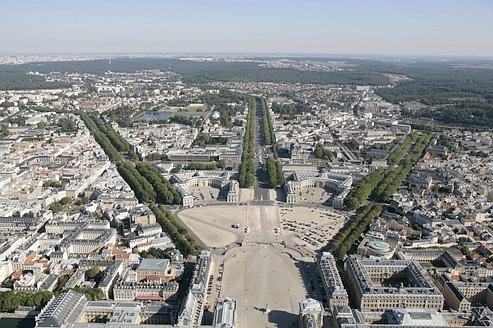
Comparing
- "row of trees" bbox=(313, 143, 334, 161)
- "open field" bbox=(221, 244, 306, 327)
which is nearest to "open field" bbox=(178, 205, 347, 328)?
"open field" bbox=(221, 244, 306, 327)

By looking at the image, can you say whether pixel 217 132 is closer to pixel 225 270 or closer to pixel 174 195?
pixel 174 195

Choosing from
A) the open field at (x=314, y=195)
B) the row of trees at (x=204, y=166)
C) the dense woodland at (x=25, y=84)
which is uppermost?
the dense woodland at (x=25, y=84)

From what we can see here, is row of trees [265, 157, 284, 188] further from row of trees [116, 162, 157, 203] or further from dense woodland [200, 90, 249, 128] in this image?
dense woodland [200, 90, 249, 128]

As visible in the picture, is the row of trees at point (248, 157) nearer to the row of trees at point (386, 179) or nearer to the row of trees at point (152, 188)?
the row of trees at point (152, 188)

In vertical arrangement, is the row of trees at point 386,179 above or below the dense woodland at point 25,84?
below

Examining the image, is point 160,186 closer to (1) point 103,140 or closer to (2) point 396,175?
(2) point 396,175

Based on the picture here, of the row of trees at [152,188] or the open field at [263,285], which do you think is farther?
the row of trees at [152,188]

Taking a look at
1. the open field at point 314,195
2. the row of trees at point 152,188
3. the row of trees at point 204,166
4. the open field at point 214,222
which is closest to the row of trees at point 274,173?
the open field at point 314,195

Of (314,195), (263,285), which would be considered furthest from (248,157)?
(263,285)
